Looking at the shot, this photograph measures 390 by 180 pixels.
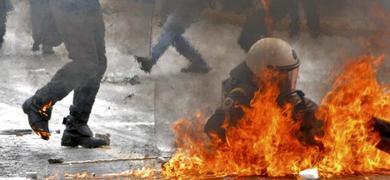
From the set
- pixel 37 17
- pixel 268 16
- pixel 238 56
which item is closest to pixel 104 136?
pixel 238 56

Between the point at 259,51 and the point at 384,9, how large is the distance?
5.48 feet

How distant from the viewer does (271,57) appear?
6125 mm

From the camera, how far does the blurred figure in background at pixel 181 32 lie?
23.8 feet

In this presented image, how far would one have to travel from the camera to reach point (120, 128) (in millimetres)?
7793

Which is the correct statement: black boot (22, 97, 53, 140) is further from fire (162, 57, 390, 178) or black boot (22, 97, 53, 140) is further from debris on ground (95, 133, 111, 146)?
fire (162, 57, 390, 178)

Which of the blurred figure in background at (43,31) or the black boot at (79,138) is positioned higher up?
the blurred figure in background at (43,31)

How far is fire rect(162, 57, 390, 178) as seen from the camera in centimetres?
592

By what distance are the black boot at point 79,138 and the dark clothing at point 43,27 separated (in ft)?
12.0

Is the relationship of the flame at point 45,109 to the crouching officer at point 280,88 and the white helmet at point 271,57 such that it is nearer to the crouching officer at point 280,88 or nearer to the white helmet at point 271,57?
the crouching officer at point 280,88

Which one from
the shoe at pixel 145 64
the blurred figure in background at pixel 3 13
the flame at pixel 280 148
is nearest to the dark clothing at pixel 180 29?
the shoe at pixel 145 64

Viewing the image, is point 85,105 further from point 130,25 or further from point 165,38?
point 130,25

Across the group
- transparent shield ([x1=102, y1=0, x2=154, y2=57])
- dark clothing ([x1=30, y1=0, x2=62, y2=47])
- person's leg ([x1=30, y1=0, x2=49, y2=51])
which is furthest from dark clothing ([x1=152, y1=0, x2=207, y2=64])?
dark clothing ([x1=30, y1=0, x2=62, y2=47])

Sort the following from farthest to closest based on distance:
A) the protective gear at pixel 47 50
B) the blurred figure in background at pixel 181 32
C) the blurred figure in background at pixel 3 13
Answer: the blurred figure in background at pixel 3 13 → the protective gear at pixel 47 50 → the blurred figure in background at pixel 181 32

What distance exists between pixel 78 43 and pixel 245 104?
5.22 ft
